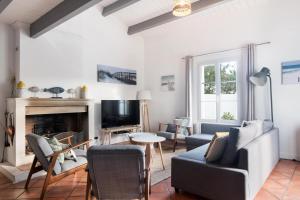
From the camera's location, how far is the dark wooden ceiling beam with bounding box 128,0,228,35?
4.34 metres

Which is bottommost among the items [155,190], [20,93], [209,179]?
[155,190]

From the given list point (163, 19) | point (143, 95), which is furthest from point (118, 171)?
point (163, 19)

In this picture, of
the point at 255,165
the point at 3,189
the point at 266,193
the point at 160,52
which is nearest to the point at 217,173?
the point at 255,165

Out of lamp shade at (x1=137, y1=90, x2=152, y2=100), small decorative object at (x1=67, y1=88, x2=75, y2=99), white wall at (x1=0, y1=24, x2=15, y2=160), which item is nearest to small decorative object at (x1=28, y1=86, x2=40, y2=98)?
white wall at (x1=0, y1=24, x2=15, y2=160)

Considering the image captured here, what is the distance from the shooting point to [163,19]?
5.25m

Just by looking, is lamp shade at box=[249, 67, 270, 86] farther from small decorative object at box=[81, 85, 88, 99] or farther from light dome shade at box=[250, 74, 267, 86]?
small decorative object at box=[81, 85, 88, 99]

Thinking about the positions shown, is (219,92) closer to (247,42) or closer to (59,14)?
(247,42)

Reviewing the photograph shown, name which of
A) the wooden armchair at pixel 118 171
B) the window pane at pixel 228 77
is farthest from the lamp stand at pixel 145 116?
the wooden armchair at pixel 118 171

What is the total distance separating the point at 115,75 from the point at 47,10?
255 cm

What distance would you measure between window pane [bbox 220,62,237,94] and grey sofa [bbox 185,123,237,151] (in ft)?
3.12

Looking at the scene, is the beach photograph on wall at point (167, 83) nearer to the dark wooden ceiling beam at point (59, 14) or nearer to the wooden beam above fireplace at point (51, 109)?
the wooden beam above fireplace at point (51, 109)

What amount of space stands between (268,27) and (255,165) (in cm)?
321

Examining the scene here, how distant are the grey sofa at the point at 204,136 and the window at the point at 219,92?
0.52m

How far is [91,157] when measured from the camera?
2.05m
